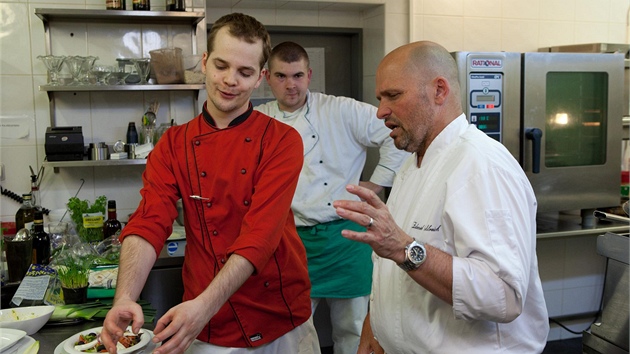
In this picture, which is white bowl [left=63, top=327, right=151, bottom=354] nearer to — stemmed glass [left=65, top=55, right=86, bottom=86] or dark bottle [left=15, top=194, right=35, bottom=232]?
dark bottle [left=15, top=194, right=35, bottom=232]

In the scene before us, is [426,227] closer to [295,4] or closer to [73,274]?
[73,274]

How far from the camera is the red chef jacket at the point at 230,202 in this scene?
1.85 m

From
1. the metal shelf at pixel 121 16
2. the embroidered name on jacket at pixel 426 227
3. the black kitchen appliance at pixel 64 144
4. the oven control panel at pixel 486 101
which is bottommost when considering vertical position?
the embroidered name on jacket at pixel 426 227

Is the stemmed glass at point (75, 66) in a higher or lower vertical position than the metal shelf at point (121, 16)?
lower

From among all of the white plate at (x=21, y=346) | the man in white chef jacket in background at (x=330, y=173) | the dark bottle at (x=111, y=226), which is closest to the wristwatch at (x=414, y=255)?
the white plate at (x=21, y=346)

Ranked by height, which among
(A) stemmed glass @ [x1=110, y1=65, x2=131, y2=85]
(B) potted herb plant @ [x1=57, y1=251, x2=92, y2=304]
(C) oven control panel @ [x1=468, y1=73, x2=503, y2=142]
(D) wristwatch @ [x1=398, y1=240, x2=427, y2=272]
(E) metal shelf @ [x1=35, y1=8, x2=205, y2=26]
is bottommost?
(B) potted herb plant @ [x1=57, y1=251, x2=92, y2=304]

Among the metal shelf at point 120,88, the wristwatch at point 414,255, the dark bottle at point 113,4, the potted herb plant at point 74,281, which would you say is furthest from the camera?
the dark bottle at point 113,4

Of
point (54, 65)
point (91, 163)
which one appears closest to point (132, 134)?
point (91, 163)

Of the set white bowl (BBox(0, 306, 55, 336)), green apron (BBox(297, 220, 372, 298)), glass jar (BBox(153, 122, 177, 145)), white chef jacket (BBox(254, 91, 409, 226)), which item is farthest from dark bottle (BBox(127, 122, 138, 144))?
white bowl (BBox(0, 306, 55, 336))

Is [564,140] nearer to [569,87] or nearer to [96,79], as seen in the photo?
[569,87]

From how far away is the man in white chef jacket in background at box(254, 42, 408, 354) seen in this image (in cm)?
321

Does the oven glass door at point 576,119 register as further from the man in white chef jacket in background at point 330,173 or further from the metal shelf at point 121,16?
the metal shelf at point 121,16

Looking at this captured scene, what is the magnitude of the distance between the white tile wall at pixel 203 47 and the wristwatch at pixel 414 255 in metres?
2.50

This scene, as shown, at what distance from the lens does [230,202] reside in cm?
187
